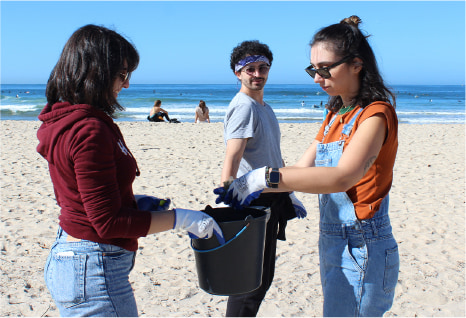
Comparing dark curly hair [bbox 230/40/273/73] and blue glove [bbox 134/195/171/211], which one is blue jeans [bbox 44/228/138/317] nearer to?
blue glove [bbox 134/195/171/211]

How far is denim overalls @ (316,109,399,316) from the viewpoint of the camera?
1877 mm

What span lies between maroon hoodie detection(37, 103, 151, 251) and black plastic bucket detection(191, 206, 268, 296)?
44 cm

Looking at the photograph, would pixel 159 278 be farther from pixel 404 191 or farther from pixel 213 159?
pixel 213 159

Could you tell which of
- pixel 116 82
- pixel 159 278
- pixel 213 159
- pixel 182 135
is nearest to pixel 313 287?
pixel 159 278

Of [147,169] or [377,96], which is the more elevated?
[377,96]

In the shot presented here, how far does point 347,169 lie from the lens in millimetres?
1703

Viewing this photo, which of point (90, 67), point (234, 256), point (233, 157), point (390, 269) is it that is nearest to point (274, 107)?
point (233, 157)

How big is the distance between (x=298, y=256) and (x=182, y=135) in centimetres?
889

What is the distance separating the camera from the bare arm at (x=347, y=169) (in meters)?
1.70

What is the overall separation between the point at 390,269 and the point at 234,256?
0.66 meters

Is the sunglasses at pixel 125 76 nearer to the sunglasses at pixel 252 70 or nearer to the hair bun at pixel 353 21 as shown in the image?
the hair bun at pixel 353 21

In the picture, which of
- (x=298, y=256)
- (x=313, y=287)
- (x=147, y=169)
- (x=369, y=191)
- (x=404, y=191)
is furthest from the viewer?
(x=147, y=169)

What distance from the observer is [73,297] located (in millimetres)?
1665

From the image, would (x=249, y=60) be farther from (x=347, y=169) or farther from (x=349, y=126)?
(x=347, y=169)
